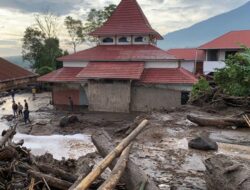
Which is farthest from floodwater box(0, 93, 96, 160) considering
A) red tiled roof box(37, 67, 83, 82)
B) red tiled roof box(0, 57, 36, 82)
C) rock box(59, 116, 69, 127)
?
red tiled roof box(37, 67, 83, 82)

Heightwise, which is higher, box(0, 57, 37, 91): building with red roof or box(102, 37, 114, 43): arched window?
box(102, 37, 114, 43): arched window

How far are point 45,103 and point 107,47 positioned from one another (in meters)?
7.94

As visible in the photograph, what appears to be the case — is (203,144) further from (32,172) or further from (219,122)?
(32,172)

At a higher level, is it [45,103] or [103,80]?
[103,80]

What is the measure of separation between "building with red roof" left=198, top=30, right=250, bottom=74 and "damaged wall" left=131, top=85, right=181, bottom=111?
10.9 metres

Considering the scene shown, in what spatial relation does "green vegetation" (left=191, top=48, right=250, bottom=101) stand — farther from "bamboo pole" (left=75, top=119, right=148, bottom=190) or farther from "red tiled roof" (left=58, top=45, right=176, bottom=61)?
"bamboo pole" (left=75, top=119, right=148, bottom=190)

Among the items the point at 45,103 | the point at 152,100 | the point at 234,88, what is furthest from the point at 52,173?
the point at 45,103

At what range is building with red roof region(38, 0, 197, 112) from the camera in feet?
74.1

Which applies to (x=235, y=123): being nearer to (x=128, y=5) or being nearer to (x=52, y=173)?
(x=52, y=173)

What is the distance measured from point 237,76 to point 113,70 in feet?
31.0

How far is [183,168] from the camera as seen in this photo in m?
8.12

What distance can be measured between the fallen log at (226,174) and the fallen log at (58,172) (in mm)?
2453

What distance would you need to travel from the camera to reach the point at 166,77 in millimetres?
22688

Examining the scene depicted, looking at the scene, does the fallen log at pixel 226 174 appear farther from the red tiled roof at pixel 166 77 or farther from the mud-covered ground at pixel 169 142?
the red tiled roof at pixel 166 77
